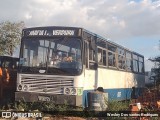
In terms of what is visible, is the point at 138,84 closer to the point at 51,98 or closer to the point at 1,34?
the point at 51,98

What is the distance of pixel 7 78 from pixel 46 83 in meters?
2.84

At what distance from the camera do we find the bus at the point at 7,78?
16.4m

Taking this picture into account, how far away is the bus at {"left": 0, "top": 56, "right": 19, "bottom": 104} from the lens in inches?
647

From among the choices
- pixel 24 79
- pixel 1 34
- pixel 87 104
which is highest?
pixel 1 34

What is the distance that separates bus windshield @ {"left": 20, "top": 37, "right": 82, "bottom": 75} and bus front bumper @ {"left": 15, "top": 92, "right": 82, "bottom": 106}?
874mm

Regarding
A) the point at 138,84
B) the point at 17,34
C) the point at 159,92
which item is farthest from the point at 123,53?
the point at 17,34

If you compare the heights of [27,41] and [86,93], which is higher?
[27,41]

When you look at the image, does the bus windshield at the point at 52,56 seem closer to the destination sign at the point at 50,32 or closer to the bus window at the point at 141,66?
the destination sign at the point at 50,32

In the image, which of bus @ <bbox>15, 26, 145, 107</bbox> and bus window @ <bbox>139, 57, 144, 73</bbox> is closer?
bus @ <bbox>15, 26, 145, 107</bbox>

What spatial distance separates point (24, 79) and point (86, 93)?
250 cm

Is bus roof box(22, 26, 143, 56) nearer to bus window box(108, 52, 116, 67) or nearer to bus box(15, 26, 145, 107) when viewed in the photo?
bus box(15, 26, 145, 107)

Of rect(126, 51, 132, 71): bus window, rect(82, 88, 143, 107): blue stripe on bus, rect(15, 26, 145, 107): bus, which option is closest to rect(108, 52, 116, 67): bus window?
rect(82, 88, 143, 107): blue stripe on bus

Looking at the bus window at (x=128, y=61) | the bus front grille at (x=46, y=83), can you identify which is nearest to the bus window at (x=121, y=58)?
the bus window at (x=128, y=61)

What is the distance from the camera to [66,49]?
1441 cm
